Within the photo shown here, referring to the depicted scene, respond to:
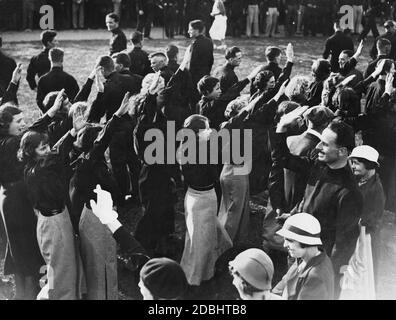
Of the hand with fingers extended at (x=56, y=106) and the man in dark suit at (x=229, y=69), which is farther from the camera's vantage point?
the man in dark suit at (x=229, y=69)

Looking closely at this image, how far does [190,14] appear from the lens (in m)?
14.9

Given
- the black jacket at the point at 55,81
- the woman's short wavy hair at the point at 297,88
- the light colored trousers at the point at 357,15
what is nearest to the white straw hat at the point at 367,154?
the woman's short wavy hair at the point at 297,88

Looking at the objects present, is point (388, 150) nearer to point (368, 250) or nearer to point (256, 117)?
point (256, 117)

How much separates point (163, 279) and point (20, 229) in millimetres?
1930

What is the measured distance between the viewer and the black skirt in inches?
195

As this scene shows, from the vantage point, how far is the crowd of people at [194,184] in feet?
13.9

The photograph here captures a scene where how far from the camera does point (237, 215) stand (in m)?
5.94

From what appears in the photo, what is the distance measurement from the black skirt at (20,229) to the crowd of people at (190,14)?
10.3 m

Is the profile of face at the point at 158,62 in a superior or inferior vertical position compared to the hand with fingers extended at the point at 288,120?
superior

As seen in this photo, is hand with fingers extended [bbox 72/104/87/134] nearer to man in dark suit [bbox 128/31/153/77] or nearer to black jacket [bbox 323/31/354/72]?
man in dark suit [bbox 128/31/153/77]

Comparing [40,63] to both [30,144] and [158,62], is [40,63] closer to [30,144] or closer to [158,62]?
[158,62]

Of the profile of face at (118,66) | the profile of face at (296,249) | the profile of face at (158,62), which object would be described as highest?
the profile of face at (158,62)

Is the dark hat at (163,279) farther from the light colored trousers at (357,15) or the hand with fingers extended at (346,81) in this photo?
the light colored trousers at (357,15)

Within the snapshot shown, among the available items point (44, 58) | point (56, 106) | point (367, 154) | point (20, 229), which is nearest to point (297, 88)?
point (367, 154)
